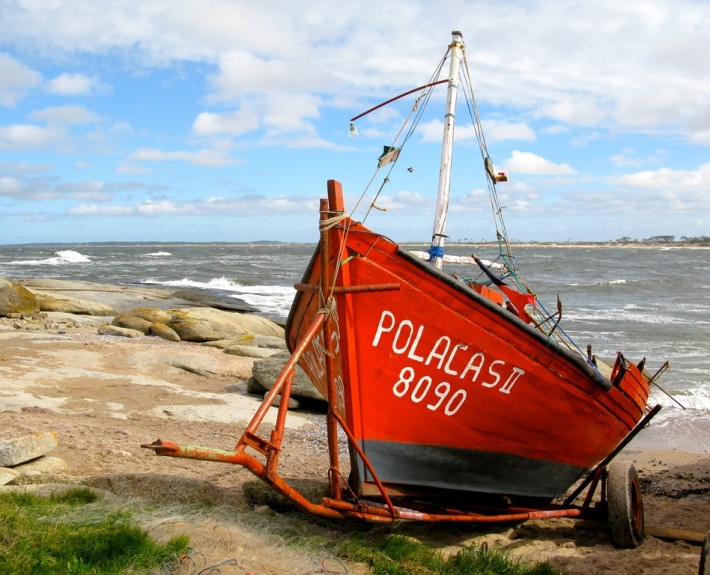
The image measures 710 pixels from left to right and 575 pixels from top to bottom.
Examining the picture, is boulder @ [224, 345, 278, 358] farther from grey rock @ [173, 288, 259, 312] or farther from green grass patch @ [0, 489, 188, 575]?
grey rock @ [173, 288, 259, 312]

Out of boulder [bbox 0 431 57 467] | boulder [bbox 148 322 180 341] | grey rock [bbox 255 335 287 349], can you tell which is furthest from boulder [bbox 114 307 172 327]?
boulder [bbox 0 431 57 467]

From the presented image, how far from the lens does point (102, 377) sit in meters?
11.0

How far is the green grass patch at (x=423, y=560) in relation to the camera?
4.55 m

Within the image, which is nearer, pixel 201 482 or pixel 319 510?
pixel 319 510

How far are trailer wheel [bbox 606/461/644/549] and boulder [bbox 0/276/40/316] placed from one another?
55.0 ft

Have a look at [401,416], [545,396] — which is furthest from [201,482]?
[545,396]

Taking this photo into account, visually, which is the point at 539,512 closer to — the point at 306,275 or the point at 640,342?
the point at 306,275

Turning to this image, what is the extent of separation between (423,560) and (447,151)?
397 cm

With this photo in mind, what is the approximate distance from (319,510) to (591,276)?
46988 mm

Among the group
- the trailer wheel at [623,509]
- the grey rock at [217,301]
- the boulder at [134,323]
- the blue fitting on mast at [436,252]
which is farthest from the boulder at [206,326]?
the trailer wheel at [623,509]

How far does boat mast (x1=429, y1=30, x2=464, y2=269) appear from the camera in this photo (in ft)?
22.6

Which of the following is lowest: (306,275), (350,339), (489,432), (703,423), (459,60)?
(703,423)

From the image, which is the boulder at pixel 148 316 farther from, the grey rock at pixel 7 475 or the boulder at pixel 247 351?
the grey rock at pixel 7 475

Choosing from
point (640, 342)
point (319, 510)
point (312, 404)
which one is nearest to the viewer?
point (319, 510)
